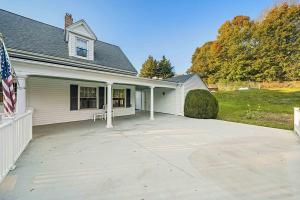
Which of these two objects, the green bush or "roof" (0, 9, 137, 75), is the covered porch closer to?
"roof" (0, 9, 137, 75)

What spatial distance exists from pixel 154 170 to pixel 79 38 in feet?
32.7

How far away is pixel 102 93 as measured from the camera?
11.5 meters

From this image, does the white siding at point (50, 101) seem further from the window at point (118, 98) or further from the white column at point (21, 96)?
the white column at point (21, 96)

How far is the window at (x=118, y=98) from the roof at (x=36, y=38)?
1663 mm

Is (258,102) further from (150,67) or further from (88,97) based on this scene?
(150,67)

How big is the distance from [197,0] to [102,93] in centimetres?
1275

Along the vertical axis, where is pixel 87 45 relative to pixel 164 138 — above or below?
above

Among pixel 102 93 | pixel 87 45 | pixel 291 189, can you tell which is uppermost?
pixel 87 45

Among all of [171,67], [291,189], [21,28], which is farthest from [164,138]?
[171,67]

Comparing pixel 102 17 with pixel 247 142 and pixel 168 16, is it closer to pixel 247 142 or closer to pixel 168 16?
pixel 168 16

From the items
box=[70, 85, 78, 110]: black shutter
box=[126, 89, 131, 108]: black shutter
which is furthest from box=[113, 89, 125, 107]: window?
box=[70, 85, 78, 110]: black shutter

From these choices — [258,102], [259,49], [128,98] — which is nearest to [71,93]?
[128,98]

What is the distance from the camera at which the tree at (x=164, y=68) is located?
33375mm

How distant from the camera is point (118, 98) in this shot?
42.0ft
